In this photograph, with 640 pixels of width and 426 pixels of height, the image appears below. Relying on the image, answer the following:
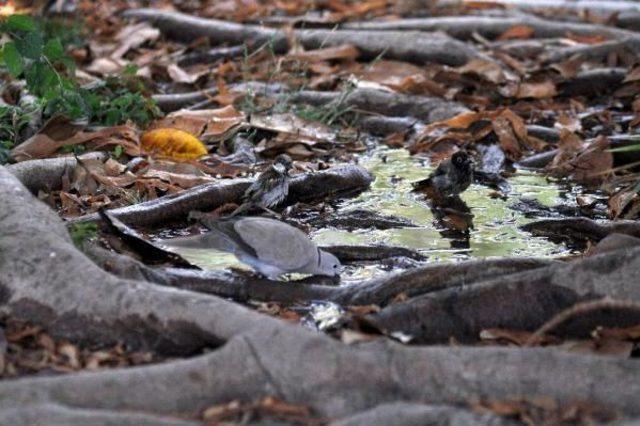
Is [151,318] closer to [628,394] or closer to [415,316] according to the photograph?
[415,316]

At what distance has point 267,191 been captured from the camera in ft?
16.2

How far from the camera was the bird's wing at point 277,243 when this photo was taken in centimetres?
378

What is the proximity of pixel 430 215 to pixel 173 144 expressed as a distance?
1.50m

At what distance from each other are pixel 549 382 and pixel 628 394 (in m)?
0.19

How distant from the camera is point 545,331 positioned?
3311 mm

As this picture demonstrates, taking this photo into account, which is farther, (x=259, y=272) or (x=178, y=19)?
(x=178, y=19)

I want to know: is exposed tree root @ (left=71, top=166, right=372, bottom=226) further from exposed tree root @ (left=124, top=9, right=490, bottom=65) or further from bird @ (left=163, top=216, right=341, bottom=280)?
exposed tree root @ (left=124, top=9, right=490, bottom=65)

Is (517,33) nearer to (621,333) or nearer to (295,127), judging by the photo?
(295,127)

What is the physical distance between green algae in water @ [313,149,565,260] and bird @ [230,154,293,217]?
303 mm

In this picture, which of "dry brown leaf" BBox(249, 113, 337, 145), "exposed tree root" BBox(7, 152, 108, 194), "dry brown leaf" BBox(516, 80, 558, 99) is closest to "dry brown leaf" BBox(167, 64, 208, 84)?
"dry brown leaf" BBox(249, 113, 337, 145)

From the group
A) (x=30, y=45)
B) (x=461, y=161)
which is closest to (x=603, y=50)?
(x=461, y=161)

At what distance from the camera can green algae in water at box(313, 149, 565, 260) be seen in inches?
180

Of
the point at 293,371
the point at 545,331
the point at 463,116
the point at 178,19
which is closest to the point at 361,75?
the point at 463,116

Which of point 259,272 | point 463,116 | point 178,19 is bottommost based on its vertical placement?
point 178,19
